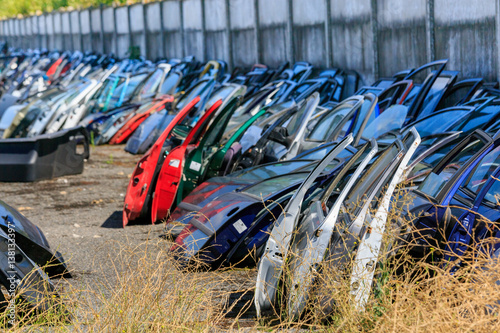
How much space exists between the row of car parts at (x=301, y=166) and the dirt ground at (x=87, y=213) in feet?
1.43

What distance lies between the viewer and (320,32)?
16391mm

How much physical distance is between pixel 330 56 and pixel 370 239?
11932 mm

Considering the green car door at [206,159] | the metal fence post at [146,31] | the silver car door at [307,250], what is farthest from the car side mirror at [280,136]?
the metal fence post at [146,31]

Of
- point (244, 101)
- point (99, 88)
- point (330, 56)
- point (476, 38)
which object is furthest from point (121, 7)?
point (476, 38)

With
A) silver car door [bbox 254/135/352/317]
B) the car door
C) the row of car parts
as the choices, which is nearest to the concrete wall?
the row of car parts

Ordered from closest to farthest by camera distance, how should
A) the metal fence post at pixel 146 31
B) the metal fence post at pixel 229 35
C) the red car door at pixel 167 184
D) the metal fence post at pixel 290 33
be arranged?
the red car door at pixel 167 184 → the metal fence post at pixel 290 33 → the metal fence post at pixel 229 35 → the metal fence post at pixel 146 31

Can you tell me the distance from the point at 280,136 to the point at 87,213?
9.86 feet

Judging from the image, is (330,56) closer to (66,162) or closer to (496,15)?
(496,15)

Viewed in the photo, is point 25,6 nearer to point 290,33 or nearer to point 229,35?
point 229,35

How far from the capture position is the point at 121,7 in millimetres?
29859

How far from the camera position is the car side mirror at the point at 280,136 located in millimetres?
8320

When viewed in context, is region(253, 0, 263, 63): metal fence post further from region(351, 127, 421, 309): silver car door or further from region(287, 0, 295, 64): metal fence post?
region(351, 127, 421, 309): silver car door

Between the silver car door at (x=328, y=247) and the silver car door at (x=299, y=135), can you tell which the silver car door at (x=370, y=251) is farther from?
the silver car door at (x=299, y=135)

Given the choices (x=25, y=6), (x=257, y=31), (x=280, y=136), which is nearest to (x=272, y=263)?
(x=280, y=136)
